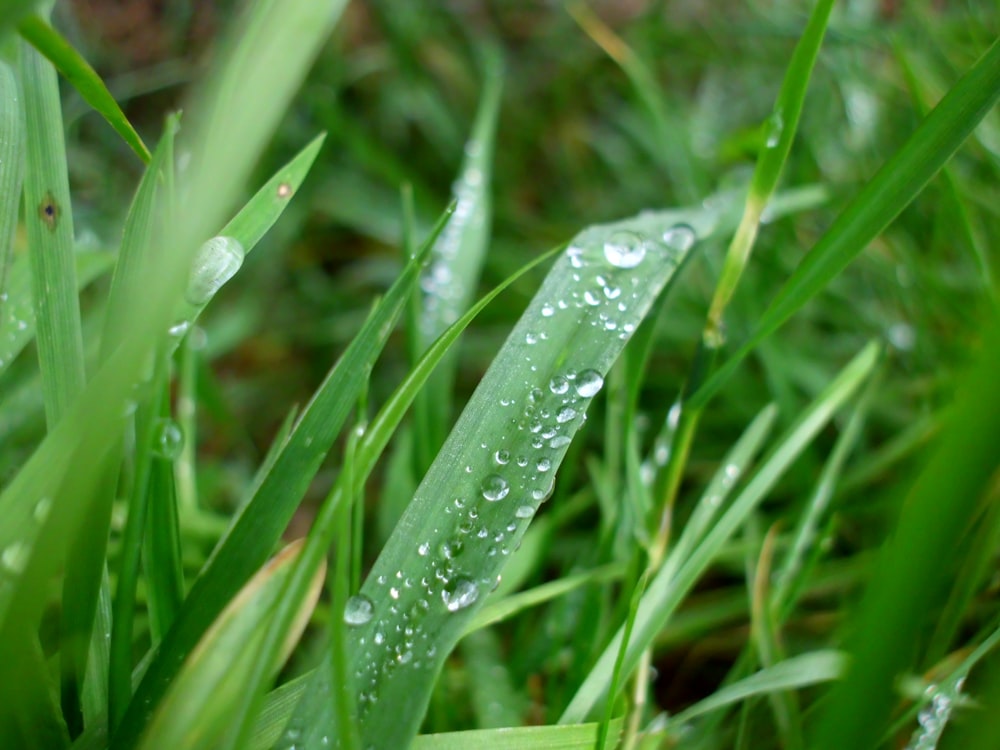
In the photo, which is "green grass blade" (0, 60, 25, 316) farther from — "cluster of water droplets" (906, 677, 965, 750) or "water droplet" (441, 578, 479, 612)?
"cluster of water droplets" (906, 677, 965, 750)

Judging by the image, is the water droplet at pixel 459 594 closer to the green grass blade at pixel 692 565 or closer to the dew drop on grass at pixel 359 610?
the dew drop on grass at pixel 359 610

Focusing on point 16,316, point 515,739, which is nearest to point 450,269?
point 16,316

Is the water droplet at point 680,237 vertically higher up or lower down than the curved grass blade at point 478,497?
higher up

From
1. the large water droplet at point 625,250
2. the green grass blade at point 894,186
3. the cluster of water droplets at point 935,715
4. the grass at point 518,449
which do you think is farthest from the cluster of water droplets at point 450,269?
the cluster of water droplets at point 935,715

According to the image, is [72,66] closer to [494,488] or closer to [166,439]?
[166,439]

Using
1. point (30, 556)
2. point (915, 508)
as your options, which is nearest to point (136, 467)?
point (30, 556)

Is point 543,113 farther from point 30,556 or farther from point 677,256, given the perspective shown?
point 30,556

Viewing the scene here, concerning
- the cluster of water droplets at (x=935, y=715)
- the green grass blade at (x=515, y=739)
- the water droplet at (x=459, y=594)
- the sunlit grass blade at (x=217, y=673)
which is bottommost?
the cluster of water droplets at (x=935, y=715)

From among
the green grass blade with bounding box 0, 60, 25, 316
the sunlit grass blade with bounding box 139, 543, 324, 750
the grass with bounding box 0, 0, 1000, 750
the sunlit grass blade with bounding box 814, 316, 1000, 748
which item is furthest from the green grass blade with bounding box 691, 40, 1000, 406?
the green grass blade with bounding box 0, 60, 25, 316

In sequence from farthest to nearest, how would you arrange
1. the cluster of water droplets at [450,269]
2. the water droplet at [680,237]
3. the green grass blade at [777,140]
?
the cluster of water droplets at [450,269] < the water droplet at [680,237] < the green grass blade at [777,140]
